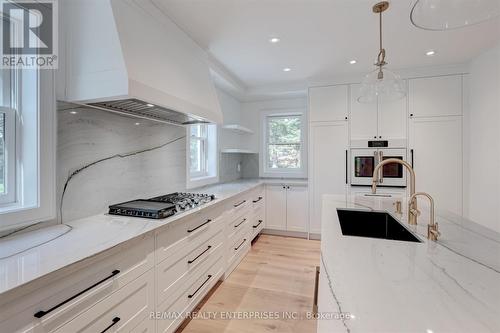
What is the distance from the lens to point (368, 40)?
7.89 feet

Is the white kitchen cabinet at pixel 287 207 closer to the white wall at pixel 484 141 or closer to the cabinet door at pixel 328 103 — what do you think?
the cabinet door at pixel 328 103

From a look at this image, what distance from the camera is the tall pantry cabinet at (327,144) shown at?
3490mm

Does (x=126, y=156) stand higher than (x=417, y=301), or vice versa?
(x=126, y=156)

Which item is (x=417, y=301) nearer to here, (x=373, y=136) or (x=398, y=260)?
(x=398, y=260)

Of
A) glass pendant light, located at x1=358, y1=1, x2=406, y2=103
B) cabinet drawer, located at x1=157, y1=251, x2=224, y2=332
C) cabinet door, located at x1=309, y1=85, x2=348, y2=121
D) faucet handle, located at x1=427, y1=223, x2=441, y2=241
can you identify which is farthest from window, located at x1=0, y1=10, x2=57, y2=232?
cabinet door, located at x1=309, y1=85, x2=348, y2=121

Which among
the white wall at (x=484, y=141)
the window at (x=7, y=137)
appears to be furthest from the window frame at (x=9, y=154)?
the white wall at (x=484, y=141)

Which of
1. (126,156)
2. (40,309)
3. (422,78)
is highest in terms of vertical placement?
(422,78)

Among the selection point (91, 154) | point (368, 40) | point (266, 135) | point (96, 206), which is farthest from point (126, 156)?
point (266, 135)

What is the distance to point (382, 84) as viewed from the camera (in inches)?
69.9

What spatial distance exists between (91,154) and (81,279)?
888mm

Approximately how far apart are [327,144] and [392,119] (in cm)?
93

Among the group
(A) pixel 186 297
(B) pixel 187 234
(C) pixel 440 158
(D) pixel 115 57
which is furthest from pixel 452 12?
(C) pixel 440 158

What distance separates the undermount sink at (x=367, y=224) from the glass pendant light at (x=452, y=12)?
112 cm

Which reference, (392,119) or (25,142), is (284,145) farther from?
(25,142)
